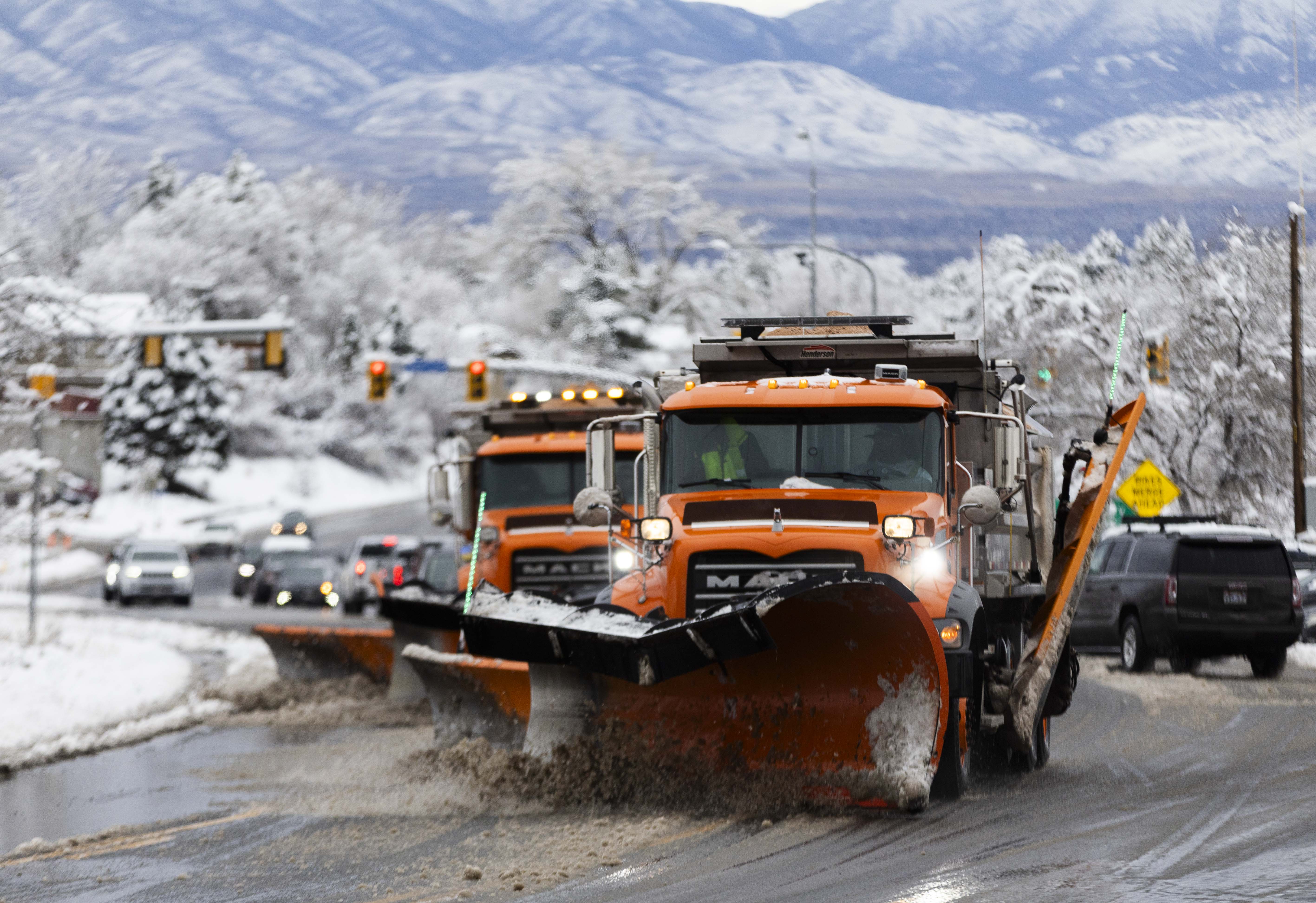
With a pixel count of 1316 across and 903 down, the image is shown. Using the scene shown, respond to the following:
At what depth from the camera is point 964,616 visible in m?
10.2

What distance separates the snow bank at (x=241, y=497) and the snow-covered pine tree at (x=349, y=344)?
5.56 meters

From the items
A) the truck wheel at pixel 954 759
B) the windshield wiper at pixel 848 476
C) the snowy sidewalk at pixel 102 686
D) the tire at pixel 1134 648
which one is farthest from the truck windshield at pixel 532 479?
the truck wheel at pixel 954 759

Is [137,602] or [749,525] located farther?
[137,602]

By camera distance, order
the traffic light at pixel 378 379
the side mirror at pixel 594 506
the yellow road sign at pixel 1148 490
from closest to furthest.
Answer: the side mirror at pixel 594 506 → the yellow road sign at pixel 1148 490 → the traffic light at pixel 378 379

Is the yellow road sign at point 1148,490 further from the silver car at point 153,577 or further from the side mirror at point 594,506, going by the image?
the silver car at point 153,577

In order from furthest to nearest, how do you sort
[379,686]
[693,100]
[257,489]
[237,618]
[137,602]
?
[693,100], [257,489], [137,602], [237,618], [379,686]

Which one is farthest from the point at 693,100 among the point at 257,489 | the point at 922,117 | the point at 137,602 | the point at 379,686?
the point at 379,686

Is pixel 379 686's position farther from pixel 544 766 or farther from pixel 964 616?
pixel 964 616

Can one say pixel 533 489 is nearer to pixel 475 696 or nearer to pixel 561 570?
pixel 561 570

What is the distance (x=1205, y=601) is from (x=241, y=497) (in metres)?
64.8

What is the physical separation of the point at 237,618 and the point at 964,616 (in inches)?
1189

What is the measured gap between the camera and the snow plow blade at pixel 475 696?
11.8 meters

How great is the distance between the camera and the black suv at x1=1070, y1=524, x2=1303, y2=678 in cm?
2023

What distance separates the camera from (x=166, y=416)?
77938 millimetres
